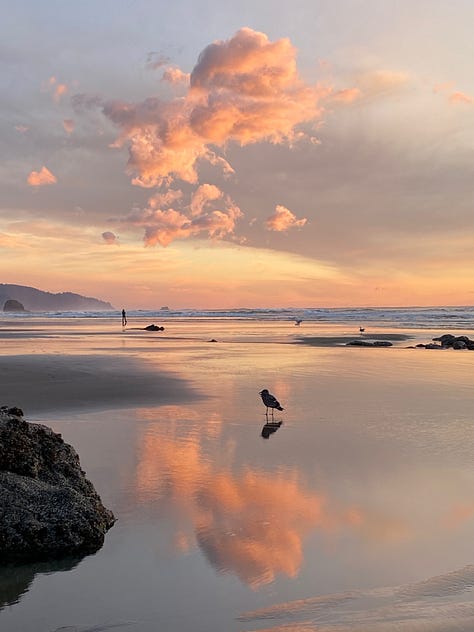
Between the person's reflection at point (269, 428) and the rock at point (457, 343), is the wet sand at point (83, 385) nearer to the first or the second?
the person's reflection at point (269, 428)

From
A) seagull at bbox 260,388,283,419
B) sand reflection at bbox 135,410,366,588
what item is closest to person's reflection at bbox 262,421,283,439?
seagull at bbox 260,388,283,419

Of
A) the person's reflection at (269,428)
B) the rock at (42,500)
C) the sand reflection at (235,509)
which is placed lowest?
the sand reflection at (235,509)

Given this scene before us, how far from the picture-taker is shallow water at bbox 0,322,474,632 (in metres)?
Result: 4.11

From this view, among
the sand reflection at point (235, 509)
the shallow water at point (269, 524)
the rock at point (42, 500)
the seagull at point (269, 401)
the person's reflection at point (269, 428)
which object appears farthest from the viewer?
the seagull at point (269, 401)

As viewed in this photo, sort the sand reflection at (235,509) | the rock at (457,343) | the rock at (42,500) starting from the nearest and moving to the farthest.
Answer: the sand reflection at (235,509)
the rock at (42,500)
the rock at (457,343)

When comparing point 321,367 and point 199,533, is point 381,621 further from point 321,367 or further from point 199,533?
point 321,367

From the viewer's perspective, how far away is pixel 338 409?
11.9 m

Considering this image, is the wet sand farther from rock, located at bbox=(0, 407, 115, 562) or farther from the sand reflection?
rock, located at bbox=(0, 407, 115, 562)

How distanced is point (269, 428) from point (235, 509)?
4.02 metres

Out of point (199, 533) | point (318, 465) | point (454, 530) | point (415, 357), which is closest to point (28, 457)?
point (199, 533)

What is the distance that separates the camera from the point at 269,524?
5.78 m

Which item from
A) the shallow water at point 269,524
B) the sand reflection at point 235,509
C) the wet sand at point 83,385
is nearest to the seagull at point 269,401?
the shallow water at point 269,524

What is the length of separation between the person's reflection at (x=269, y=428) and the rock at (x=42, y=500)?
157 inches

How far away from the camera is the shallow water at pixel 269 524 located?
13.5ft
